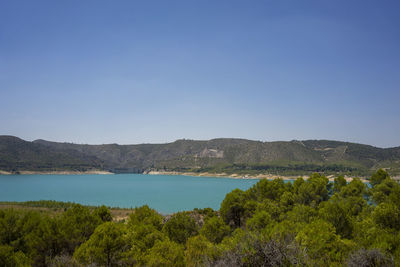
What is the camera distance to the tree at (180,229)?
21742 mm

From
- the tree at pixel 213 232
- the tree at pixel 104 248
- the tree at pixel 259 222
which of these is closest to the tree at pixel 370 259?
the tree at pixel 104 248

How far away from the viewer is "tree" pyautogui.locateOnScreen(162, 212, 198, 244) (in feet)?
71.3

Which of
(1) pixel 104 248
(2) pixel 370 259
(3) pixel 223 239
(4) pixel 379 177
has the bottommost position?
(3) pixel 223 239

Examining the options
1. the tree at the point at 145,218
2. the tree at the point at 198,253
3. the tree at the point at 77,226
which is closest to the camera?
the tree at the point at 198,253

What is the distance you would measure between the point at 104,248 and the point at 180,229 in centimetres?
880

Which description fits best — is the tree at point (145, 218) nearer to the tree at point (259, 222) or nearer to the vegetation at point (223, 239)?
the vegetation at point (223, 239)

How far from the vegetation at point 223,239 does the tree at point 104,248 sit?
0.15ft

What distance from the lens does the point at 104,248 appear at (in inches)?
566

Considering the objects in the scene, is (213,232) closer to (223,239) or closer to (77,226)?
(223,239)

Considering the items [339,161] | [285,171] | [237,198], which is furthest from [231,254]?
[339,161]

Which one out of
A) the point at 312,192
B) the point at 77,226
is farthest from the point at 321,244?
the point at 312,192

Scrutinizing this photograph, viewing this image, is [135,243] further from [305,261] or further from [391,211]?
[391,211]

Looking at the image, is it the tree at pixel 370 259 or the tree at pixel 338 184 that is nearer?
the tree at pixel 370 259

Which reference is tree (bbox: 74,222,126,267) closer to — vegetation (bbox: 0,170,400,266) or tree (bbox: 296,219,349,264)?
vegetation (bbox: 0,170,400,266)
